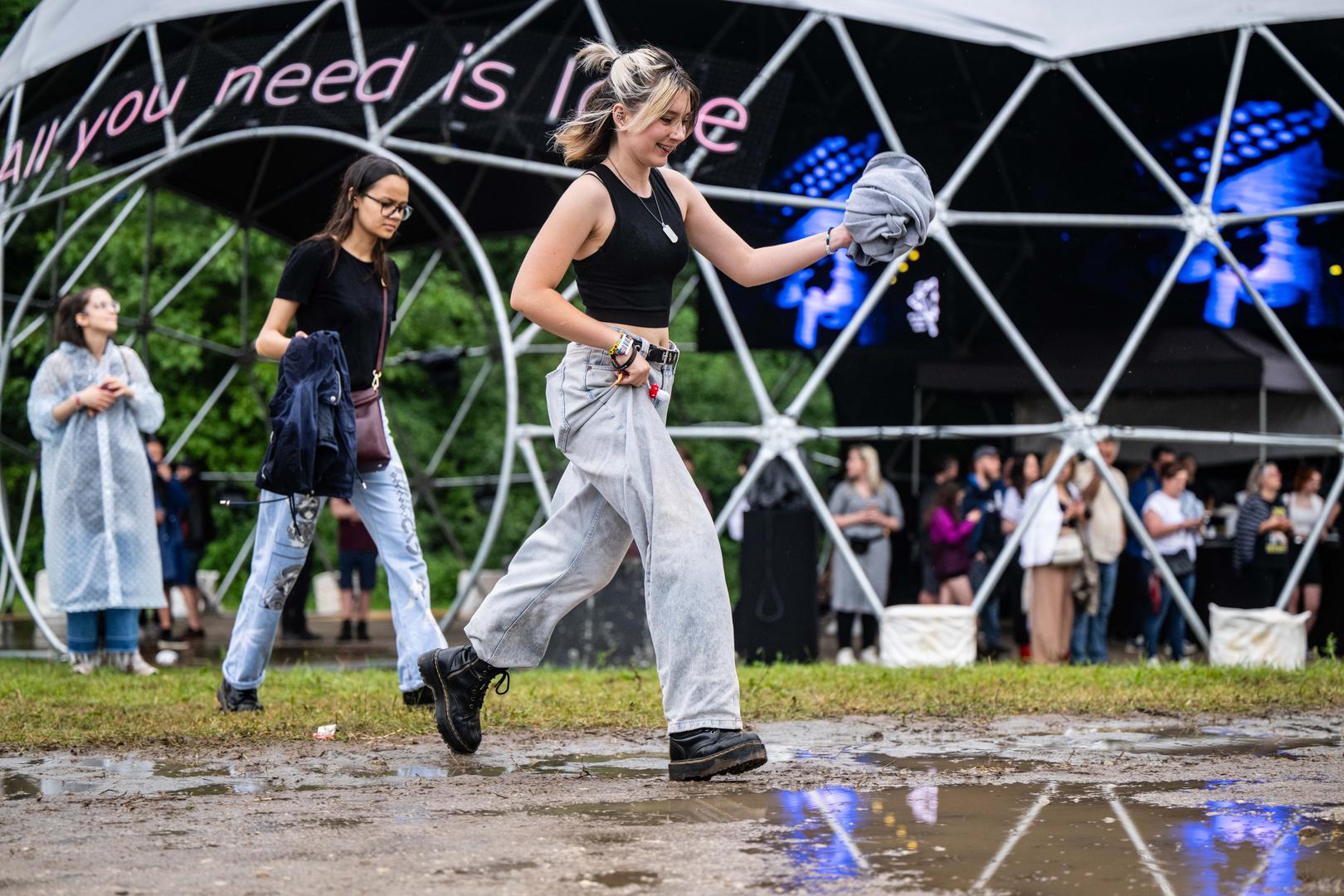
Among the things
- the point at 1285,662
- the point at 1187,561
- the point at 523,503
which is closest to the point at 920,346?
the point at 1187,561

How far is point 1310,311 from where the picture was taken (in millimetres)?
10898

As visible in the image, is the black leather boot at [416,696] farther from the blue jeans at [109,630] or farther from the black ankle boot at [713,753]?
the blue jeans at [109,630]

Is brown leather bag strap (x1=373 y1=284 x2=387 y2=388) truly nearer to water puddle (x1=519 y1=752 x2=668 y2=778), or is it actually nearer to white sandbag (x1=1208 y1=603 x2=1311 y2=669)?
water puddle (x1=519 y1=752 x2=668 y2=778)

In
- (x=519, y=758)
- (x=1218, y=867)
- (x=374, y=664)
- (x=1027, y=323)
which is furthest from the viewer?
(x=1027, y=323)

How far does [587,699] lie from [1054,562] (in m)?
5.25

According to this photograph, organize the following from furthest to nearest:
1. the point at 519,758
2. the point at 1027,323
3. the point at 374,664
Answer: the point at 1027,323, the point at 374,664, the point at 519,758

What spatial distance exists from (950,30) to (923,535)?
12.0ft

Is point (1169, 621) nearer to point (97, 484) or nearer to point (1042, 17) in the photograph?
point (1042, 17)

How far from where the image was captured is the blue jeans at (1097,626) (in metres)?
10.6

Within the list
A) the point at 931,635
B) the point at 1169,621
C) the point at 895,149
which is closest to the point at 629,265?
the point at 931,635

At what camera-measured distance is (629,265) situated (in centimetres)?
424

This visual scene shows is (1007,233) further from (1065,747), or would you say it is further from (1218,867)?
(1218,867)

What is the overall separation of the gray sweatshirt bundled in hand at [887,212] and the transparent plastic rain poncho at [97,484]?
4.60 m

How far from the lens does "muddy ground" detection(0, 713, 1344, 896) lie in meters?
2.95
